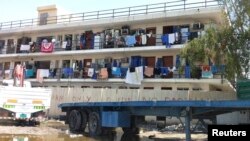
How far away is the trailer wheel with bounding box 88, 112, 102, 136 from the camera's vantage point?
1825 centimetres

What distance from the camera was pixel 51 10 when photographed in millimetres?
40656

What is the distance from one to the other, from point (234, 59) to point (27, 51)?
75.2 ft

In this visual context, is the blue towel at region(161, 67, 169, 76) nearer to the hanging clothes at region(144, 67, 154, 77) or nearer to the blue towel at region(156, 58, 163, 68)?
the hanging clothes at region(144, 67, 154, 77)

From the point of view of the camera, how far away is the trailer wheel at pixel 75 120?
64.6ft

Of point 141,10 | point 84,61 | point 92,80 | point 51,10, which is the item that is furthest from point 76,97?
point 51,10

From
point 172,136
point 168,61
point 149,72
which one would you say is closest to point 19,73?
point 149,72

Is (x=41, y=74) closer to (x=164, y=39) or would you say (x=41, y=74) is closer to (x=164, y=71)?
(x=164, y=71)

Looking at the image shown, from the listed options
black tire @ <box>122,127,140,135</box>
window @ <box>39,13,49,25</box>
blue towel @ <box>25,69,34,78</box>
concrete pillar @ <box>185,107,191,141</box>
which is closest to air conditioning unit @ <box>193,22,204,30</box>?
black tire @ <box>122,127,140,135</box>

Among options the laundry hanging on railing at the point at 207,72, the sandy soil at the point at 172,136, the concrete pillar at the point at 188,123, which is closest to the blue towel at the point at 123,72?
the laundry hanging on railing at the point at 207,72

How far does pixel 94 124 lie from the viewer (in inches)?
734

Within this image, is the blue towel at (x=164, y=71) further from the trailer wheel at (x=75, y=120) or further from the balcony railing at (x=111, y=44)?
the trailer wheel at (x=75, y=120)

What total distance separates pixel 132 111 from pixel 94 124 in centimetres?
256

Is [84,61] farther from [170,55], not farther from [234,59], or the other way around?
[234,59]

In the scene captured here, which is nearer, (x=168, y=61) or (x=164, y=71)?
(x=164, y=71)
